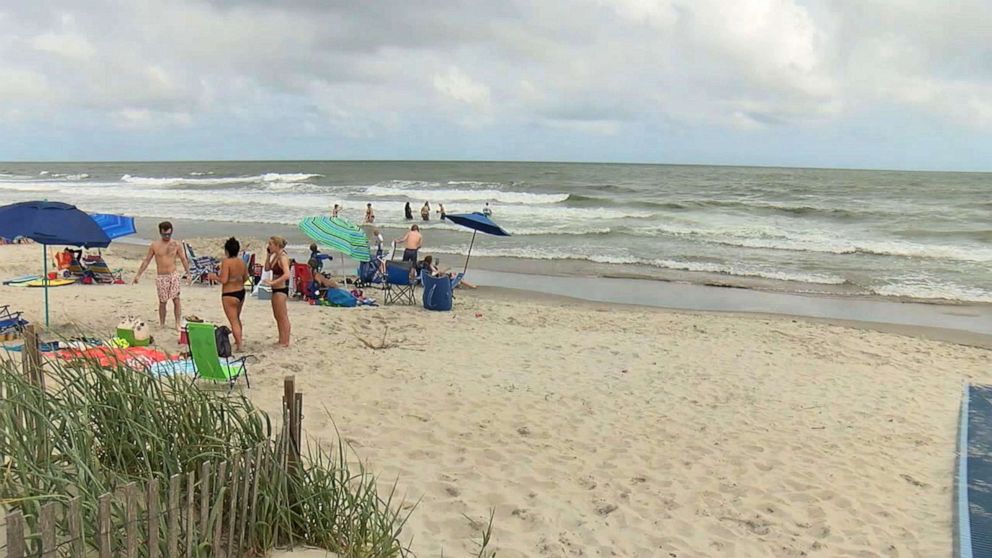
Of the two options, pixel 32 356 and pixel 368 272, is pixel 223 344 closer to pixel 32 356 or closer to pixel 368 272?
pixel 32 356

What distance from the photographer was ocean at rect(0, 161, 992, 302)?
1672 centimetres

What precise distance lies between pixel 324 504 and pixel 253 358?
4020 mm

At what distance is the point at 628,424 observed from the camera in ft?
19.1

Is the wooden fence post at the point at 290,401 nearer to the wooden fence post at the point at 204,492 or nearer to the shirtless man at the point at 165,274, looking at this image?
the wooden fence post at the point at 204,492

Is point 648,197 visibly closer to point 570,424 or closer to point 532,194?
point 532,194

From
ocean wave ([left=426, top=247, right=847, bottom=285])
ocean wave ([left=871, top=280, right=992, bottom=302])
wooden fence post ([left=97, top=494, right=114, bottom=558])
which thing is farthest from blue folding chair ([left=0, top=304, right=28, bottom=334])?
ocean wave ([left=871, top=280, right=992, bottom=302])

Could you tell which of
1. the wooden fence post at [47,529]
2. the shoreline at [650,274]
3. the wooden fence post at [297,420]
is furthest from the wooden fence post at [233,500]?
the shoreline at [650,274]

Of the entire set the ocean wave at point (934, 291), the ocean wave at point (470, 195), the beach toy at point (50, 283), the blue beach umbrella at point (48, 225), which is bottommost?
the ocean wave at point (934, 291)

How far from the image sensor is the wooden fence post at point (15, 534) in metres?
1.88

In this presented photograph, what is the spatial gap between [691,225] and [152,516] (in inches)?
1025

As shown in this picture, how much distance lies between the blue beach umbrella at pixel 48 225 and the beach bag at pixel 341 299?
12.6ft

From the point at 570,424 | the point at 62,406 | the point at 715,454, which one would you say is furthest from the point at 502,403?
the point at 62,406

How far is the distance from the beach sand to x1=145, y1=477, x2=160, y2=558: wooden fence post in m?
1.71

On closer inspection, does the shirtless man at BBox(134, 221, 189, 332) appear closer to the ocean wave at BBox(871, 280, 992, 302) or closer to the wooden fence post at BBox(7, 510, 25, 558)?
the wooden fence post at BBox(7, 510, 25, 558)
